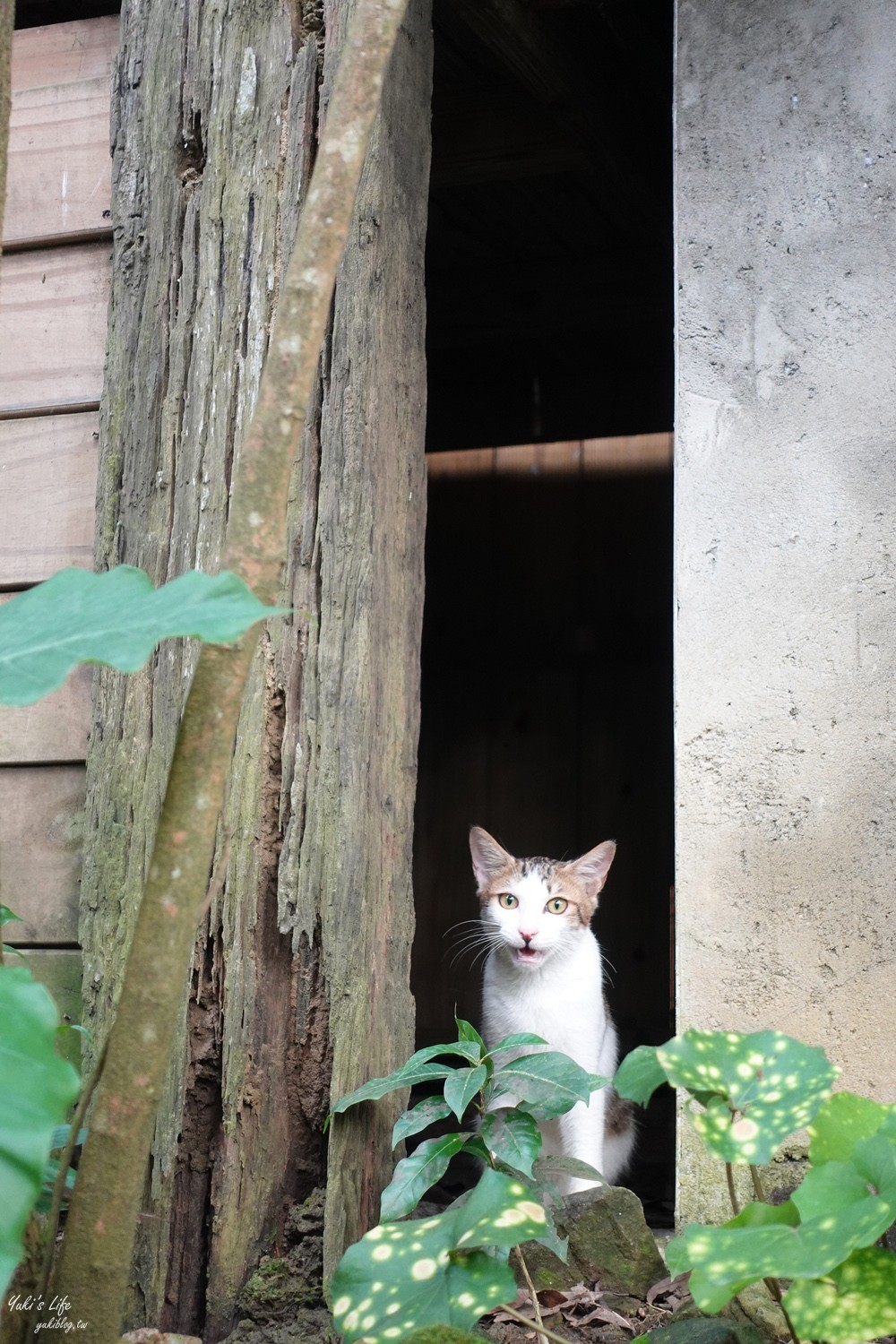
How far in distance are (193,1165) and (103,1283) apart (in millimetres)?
799

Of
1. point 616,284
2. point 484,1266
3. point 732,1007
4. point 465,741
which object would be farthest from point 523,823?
point 484,1266

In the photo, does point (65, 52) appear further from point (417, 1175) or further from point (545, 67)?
point (417, 1175)

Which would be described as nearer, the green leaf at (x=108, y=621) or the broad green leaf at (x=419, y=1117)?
the green leaf at (x=108, y=621)

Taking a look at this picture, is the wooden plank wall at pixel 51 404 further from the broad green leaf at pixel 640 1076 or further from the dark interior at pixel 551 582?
the dark interior at pixel 551 582

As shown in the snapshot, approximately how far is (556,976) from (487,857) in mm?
369

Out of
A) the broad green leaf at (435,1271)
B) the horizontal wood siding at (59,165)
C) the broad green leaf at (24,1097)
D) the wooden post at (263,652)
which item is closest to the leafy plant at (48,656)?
the broad green leaf at (24,1097)

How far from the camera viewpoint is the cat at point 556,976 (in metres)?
2.61

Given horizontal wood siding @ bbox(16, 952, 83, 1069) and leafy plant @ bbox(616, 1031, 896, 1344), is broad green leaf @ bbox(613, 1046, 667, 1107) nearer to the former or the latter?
leafy plant @ bbox(616, 1031, 896, 1344)

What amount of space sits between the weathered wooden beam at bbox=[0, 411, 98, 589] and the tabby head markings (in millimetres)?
1280

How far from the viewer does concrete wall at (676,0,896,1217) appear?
6.36ft

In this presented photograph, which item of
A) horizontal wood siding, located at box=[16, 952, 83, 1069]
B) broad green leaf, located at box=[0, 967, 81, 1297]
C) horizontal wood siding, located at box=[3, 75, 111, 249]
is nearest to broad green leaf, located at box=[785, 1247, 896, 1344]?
broad green leaf, located at box=[0, 967, 81, 1297]

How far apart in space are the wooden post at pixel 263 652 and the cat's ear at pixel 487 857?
90cm

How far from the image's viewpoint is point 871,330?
2.06 m

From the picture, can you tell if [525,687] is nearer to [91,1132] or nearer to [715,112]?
[715,112]
